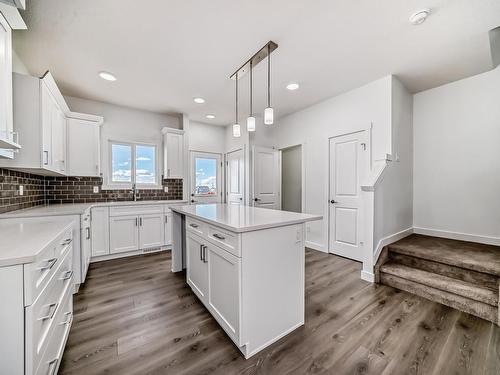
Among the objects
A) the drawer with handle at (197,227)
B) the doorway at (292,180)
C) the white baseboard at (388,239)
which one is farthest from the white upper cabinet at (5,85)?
the doorway at (292,180)

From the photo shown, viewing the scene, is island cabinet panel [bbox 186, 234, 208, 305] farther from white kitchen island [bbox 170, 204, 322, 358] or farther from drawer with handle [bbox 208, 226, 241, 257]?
drawer with handle [bbox 208, 226, 241, 257]

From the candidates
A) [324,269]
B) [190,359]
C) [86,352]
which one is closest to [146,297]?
[86,352]

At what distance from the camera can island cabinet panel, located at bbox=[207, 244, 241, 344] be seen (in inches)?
57.4

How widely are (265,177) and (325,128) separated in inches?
61.7

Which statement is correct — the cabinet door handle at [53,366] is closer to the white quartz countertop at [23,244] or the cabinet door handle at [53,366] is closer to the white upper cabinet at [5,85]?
the white quartz countertop at [23,244]

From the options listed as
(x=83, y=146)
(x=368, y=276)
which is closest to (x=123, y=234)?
(x=83, y=146)

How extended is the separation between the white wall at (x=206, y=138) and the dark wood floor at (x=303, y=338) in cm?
319

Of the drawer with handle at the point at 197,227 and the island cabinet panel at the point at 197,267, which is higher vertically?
the drawer with handle at the point at 197,227

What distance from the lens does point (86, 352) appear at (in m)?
1.49

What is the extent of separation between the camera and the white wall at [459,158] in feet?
9.32

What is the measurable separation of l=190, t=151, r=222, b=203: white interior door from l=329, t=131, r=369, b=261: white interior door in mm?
2673

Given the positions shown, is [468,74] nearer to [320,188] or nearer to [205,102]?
[320,188]

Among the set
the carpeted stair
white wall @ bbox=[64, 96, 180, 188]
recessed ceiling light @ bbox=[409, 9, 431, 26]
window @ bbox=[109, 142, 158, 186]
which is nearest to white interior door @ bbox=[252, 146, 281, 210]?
white wall @ bbox=[64, 96, 180, 188]

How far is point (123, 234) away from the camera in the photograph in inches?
135
